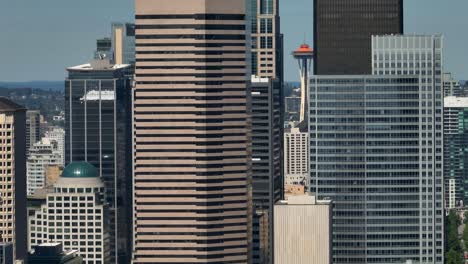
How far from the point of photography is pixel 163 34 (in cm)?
16412

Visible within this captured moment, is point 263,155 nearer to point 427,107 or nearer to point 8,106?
point 8,106

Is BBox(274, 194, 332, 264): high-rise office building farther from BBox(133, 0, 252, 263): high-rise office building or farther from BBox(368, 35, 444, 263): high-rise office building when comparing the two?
BBox(368, 35, 444, 263): high-rise office building

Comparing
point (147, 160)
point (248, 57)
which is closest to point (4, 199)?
point (147, 160)

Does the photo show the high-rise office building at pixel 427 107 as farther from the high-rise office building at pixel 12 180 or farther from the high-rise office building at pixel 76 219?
the high-rise office building at pixel 76 219

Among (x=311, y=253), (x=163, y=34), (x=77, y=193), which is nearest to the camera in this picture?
(x=311, y=253)

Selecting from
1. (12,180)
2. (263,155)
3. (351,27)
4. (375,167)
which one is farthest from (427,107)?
(12,180)

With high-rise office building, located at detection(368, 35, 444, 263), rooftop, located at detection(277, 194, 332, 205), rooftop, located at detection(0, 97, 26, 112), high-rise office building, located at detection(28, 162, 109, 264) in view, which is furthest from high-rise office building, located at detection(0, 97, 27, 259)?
high-rise office building, located at detection(368, 35, 444, 263)

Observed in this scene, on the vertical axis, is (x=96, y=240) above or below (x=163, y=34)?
below

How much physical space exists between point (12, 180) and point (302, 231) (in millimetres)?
29813

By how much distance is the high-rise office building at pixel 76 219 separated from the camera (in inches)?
7687

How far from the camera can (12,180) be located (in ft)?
558

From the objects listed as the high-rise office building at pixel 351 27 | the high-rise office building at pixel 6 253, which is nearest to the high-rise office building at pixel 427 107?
the high-rise office building at pixel 351 27

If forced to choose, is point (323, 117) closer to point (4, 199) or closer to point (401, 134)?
point (401, 134)

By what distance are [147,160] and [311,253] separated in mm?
18300
